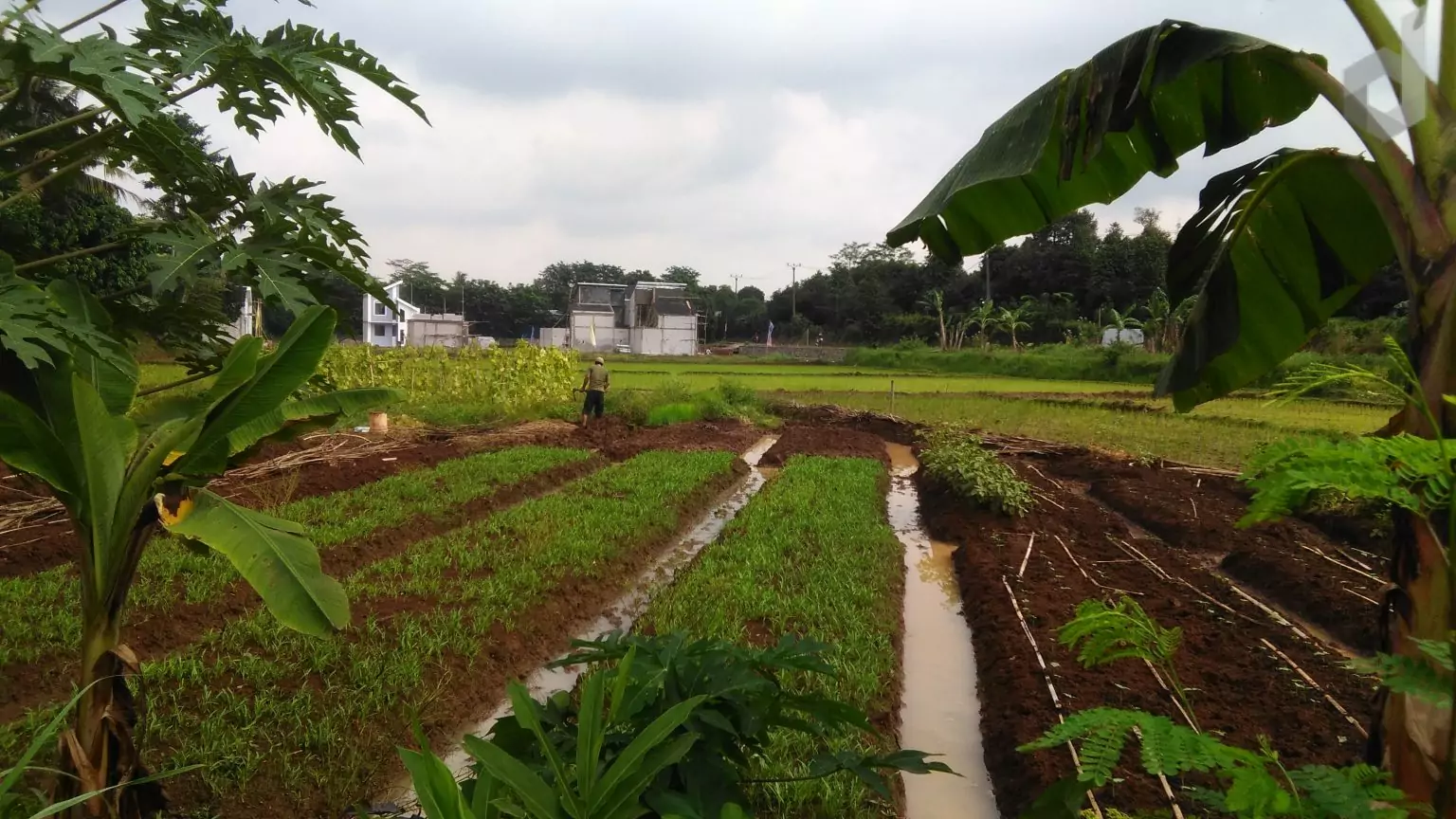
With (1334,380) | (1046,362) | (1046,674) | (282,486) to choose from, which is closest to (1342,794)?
(1334,380)

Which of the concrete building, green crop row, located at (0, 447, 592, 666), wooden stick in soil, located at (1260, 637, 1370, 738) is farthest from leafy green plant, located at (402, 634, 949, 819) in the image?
the concrete building

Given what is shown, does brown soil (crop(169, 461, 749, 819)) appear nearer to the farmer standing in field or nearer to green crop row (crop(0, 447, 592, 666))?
green crop row (crop(0, 447, 592, 666))

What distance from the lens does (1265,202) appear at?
239 centimetres

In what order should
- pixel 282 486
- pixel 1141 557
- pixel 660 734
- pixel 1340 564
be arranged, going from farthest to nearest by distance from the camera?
pixel 282 486 < pixel 1141 557 < pixel 1340 564 < pixel 660 734

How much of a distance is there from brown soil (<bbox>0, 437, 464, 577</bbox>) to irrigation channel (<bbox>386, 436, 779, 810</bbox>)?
1732mm

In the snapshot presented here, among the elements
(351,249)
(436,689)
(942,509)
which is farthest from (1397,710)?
(942,509)

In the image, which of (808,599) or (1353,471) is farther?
(808,599)

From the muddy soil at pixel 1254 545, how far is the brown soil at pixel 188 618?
6.34m

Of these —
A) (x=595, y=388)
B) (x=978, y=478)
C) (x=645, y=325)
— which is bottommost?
(x=978, y=478)

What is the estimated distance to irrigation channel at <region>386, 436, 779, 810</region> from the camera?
3885 mm

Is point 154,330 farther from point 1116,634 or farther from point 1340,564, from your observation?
point 1340,564

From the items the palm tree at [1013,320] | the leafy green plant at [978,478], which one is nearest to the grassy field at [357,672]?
the leafy green plant at [978,478]

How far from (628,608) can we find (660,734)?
4999 mm

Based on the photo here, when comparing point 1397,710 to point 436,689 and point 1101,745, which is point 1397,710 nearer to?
point 1101,745
